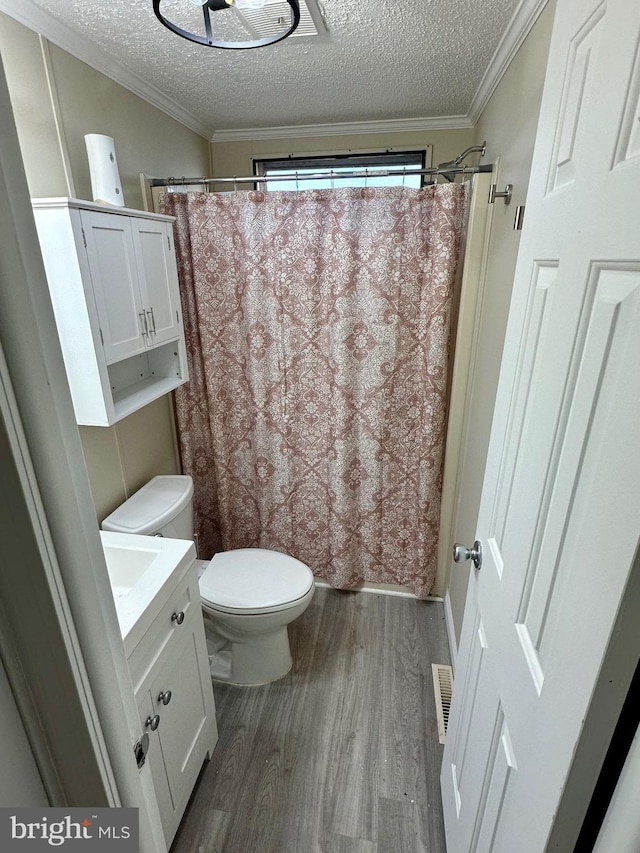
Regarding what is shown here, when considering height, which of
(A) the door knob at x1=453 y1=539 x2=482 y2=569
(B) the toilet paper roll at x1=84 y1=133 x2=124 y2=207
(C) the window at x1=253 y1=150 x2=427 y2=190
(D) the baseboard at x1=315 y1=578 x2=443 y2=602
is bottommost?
(D) the baseboard at x1=315 y1=578 x2=443 y2=602

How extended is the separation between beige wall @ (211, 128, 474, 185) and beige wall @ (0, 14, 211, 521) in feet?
0.70

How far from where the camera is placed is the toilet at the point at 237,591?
163 centimetres

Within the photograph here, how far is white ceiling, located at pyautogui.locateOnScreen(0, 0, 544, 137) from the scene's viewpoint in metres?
1.25

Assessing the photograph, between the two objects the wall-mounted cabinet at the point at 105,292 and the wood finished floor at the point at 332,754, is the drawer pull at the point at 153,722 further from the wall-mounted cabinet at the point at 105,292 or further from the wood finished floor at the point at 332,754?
the wall-mounted cabinet at the point at 105,292

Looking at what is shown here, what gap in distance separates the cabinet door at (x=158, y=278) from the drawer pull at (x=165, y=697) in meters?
1.14

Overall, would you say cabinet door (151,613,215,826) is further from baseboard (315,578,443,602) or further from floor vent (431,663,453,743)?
baseboard (315,578,443,602)

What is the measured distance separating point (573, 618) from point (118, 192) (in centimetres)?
169

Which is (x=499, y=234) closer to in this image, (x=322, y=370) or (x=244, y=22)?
(x=322, y=370)

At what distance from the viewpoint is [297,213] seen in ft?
5.89

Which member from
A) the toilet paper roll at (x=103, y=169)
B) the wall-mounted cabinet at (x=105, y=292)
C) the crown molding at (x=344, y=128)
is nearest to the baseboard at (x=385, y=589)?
the wall-mounted cabinet at (x=105, y=292)

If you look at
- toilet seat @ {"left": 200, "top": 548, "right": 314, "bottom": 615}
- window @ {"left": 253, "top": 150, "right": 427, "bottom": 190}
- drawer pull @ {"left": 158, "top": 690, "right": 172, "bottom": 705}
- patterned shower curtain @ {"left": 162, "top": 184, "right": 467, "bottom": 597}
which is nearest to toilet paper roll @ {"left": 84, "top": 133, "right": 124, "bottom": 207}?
patterned shower curtain @ {"left": 162, "top": 184, "right": 467, "bottom": 597}

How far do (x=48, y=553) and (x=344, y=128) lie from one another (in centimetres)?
248

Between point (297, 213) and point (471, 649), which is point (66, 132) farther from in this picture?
point (471, 649)

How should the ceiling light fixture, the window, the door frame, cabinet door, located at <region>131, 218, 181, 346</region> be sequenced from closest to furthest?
the door frame
the ceiling light fixture
cabinet door, located at <region>131, 218, 181, 346</region>
the window
